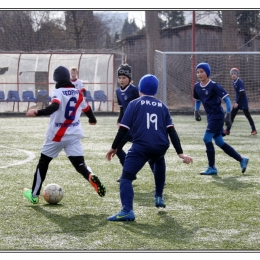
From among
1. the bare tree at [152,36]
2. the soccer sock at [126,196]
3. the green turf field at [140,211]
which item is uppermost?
the bare tree at [152,36]

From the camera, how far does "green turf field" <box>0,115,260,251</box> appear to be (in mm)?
5406

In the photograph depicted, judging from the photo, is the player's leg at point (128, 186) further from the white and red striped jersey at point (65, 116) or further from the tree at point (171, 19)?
the tree at point (171, 19)

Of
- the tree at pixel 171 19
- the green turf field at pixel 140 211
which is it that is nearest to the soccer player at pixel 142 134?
the green turf field at pixel 140 211

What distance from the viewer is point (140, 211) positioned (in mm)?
6828

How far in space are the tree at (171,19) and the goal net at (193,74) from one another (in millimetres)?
8018

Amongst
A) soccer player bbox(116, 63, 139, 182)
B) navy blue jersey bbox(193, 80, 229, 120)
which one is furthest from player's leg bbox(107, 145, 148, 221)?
navy blue jersey bbox(193, 80, 229, 120)

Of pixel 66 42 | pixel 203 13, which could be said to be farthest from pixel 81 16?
pixel 203 13

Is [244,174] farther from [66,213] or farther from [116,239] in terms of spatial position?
[116,239]

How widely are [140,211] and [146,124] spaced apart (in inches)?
41.4

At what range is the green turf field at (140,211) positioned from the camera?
5406 mm

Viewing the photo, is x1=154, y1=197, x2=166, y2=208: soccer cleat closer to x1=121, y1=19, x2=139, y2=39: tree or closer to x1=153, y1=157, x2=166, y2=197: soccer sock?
x1=153, y1=157, x2=166, y2=197: soccer sock

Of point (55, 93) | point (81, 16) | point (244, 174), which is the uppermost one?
point (81, 16)
